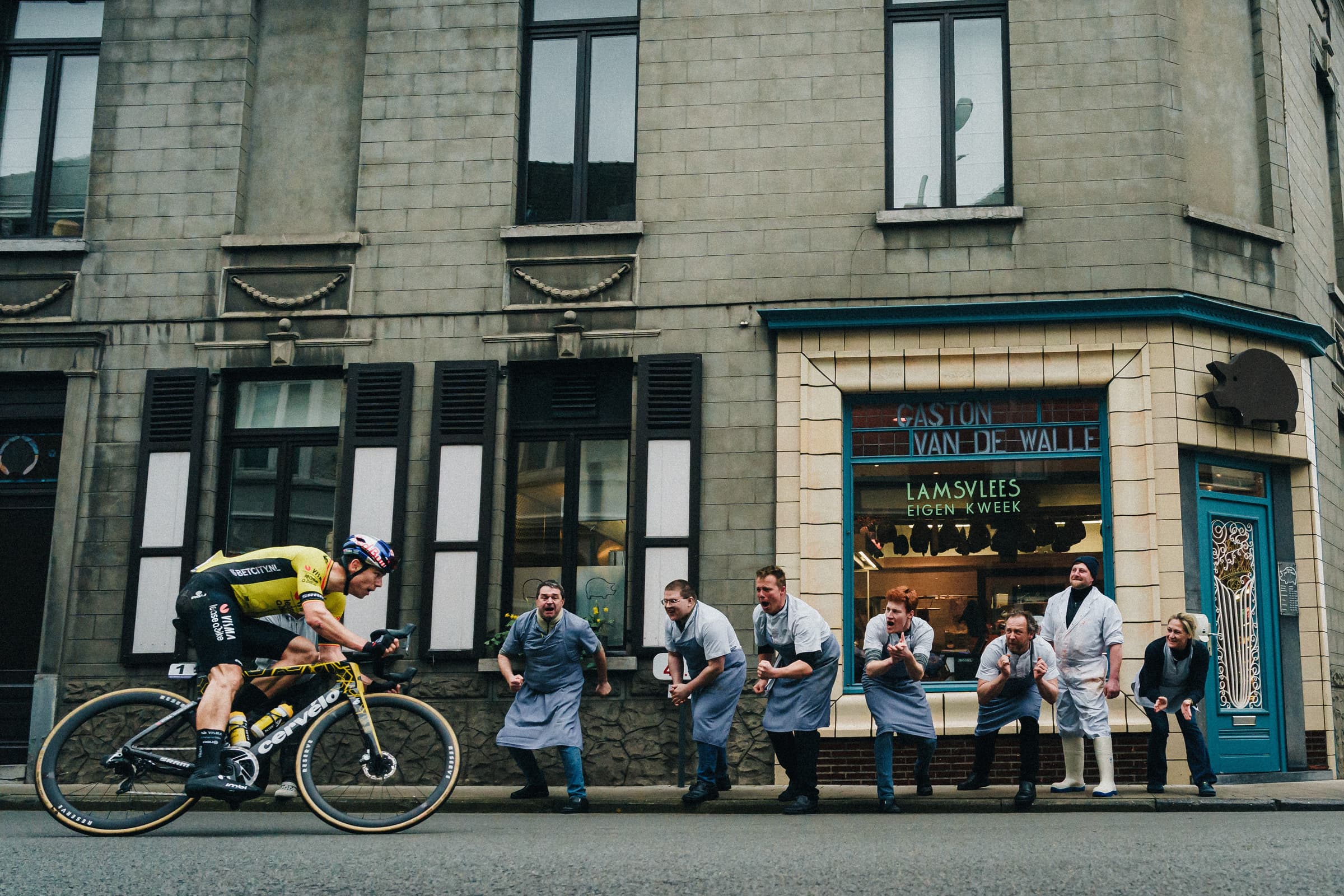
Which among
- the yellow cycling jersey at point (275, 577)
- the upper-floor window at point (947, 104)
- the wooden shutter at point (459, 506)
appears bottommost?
the yellow cycling jersey at point (275, 577)

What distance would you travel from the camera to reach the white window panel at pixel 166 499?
13867 mm

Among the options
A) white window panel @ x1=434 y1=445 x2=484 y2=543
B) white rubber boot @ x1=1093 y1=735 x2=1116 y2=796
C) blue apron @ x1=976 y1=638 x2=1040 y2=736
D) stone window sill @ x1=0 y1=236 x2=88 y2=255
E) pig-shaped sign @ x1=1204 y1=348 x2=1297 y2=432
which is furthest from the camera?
stone window sill @ x1=0 y1=236 x2=88 y2=255

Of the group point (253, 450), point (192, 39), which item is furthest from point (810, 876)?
point (192, 39)

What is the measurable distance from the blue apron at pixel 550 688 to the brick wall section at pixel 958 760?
268 centimetres

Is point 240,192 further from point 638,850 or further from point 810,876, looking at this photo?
point 810,876

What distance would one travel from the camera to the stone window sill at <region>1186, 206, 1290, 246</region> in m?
13.3

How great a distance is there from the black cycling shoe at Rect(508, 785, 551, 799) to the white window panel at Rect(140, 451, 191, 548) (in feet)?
15.6

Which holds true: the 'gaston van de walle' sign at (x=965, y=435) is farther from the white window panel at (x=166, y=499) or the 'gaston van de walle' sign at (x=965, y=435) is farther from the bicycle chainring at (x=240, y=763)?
the bicycle chainring at (x=240, y=763)

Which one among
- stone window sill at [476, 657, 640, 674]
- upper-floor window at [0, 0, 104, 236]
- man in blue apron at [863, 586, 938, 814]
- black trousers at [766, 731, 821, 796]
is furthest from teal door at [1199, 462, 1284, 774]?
upper-floor window at [0, 0, 104, 236]

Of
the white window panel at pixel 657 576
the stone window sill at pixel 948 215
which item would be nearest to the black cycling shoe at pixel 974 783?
the white window panel at pixel 657 576

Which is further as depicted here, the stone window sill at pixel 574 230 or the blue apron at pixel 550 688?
the stone window sill at pixel 574 230

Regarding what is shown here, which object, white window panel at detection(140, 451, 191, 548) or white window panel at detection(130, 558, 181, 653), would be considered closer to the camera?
white window panel at detection(130, 558, 181, 653)

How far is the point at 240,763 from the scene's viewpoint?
8.02 metres

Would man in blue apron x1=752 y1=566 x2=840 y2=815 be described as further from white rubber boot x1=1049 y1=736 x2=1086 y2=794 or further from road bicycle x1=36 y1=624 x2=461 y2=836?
road bicycle x1=36 y1=624 x2=461 y2=836
